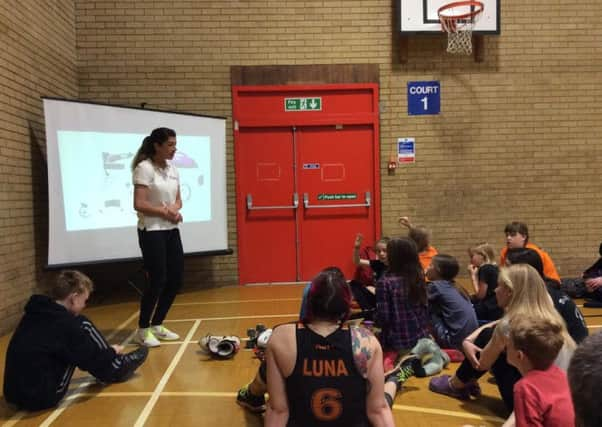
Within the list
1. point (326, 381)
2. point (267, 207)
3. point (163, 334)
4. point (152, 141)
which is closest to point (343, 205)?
point (267, 207)

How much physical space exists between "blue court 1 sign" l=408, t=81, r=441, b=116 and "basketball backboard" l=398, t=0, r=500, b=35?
69 centimetres

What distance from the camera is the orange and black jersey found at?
197 cm

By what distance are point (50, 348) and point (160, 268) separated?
1.19 meters

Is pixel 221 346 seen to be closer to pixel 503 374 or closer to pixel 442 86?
pixel 503 374

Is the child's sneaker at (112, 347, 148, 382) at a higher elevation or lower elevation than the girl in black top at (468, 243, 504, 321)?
lower

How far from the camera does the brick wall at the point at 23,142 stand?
4875 mm

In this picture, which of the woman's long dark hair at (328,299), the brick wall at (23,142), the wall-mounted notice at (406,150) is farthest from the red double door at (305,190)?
the woman's long dark hair at (328,299)

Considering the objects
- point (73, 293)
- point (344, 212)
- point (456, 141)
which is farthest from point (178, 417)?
point (456, 141)

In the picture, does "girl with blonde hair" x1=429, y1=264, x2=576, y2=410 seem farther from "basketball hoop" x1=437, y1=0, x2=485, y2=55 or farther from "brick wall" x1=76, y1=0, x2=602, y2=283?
"basketball hoop" x1=437, y1=0, x2=485, y2=55

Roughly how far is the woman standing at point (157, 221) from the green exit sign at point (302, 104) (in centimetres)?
317

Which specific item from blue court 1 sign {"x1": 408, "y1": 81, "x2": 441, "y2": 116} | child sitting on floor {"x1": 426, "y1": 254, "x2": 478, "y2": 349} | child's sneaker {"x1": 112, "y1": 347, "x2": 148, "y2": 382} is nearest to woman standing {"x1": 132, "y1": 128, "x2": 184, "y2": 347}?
child's sneaker {"x1": 112, "y1": 347, "x2": 148, "y2": 382}

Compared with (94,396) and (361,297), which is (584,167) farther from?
(94,396)

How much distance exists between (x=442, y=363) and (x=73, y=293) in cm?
245

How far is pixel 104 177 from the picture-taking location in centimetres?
572
